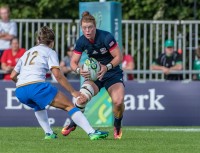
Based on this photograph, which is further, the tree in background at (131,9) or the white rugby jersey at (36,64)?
the tree in background at (131,9)

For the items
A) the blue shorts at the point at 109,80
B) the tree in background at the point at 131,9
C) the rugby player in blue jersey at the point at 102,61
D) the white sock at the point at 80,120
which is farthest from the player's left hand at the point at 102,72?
the tree in background at the point at 131,9

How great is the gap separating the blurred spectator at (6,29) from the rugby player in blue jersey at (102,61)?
6767mm

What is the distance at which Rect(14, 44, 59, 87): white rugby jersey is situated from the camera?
15.0 m

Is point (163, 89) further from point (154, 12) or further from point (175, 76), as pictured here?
point (154, 12)

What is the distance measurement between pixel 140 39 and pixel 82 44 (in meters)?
8.84

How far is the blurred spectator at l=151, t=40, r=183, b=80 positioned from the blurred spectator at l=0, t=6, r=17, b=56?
11.2ft

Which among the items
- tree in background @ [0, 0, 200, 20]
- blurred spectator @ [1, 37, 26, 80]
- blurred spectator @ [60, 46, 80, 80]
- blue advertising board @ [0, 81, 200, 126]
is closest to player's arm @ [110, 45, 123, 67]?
blue advertising board @ [0, 81, 200, 126]

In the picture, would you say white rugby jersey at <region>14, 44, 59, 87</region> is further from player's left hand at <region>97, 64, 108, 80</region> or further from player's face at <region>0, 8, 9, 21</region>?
player's face at <region>0, 8, 9, 21</region>

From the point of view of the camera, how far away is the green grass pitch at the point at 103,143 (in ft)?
44.3

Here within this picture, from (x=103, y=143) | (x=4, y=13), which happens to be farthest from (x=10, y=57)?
(x=103, y=143)

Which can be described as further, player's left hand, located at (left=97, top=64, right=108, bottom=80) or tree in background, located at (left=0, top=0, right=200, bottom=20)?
tree in background, located at (left=0, top=0, right=200, bottom=20)

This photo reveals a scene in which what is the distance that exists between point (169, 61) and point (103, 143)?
30.3 ft

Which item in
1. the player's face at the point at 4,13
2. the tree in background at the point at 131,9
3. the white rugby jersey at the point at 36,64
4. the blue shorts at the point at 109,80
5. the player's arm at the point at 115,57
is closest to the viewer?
the white rugby jersey at the point at 36,64

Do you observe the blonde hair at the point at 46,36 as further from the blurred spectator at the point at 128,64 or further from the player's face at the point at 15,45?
the blurred spectator at the point at 128,64
